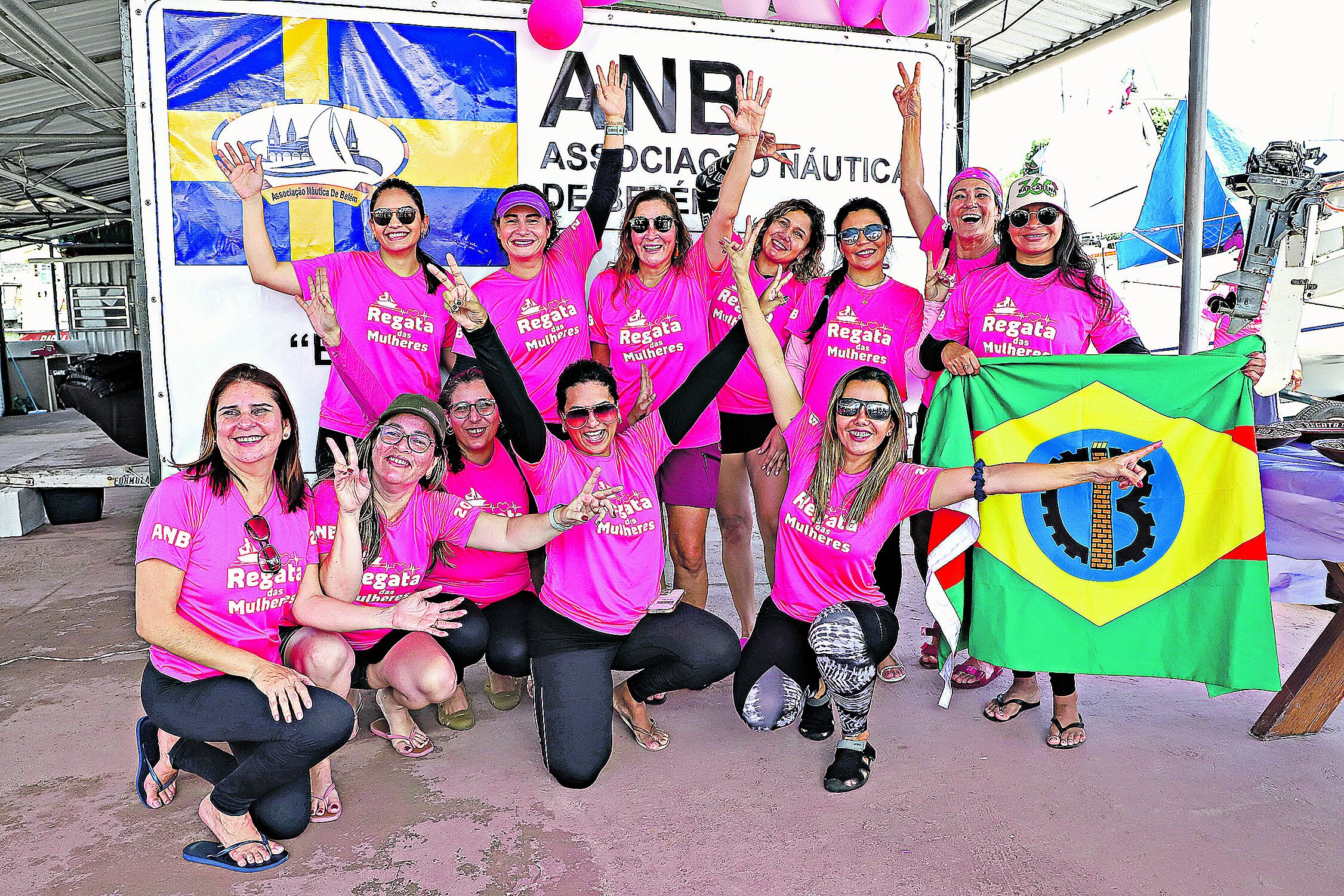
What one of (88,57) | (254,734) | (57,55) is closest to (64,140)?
(88,57)

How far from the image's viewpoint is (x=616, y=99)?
3.66 metres

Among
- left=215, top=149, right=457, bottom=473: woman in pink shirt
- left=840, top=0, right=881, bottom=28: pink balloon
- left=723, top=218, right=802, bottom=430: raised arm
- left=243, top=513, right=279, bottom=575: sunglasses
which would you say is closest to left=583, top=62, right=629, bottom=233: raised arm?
left=215, top=149, right=457, bottom=473: woman in pink shirt

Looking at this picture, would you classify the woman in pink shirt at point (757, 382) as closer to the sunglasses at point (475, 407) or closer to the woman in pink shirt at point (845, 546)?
the woman in pink shirt at point (845, 546)

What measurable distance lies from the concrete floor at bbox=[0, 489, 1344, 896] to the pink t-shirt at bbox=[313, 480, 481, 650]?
0.49m

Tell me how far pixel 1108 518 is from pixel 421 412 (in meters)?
2.31

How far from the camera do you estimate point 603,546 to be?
2.87 m

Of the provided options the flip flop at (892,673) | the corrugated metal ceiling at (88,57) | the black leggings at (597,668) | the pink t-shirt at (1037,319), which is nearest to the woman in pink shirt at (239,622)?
the black leggings at (597,668)

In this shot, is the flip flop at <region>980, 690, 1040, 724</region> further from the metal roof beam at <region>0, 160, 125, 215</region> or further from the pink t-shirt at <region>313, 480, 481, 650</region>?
the metal roof beam at <region>0, 160, 125, 215</region>

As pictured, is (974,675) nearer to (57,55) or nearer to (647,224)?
(647,224)

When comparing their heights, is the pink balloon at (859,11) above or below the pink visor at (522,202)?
above

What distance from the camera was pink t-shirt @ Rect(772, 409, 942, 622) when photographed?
9.26 ft

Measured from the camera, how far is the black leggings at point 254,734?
7.22 feet

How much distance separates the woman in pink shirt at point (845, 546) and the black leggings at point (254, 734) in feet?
4.25

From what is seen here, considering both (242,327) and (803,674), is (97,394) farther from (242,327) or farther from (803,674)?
(803,674)
